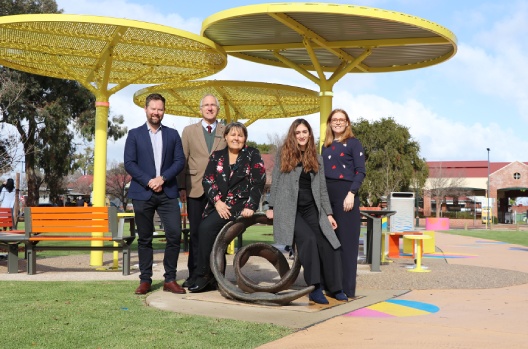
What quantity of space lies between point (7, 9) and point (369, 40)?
29687 millimetres

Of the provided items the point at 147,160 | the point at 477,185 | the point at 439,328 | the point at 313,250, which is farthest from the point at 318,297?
the point at 477,185

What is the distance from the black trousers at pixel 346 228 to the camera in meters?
7.01

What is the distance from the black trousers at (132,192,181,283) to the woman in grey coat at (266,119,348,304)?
1142 millimetres

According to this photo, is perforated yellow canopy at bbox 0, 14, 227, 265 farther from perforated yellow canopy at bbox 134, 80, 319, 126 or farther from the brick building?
the brick building

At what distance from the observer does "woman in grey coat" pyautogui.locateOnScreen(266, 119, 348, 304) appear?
21.4 feet

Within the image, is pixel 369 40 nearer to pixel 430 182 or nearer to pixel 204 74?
pixel 204 74

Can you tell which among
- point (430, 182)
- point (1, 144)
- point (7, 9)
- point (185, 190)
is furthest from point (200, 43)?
point (430, 182)

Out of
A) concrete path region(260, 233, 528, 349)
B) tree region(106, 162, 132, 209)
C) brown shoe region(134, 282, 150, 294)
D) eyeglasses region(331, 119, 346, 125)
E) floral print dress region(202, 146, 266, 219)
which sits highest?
tree region(106, 162, 132, 209)

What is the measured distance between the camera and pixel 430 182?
6669 cm

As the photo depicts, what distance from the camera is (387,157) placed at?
154ft

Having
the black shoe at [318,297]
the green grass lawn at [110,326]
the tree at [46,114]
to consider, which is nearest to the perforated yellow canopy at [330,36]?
the black shoe at [318,297]

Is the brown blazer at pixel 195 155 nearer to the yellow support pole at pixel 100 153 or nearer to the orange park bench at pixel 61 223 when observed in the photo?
the orange park bench at pixel 61 223

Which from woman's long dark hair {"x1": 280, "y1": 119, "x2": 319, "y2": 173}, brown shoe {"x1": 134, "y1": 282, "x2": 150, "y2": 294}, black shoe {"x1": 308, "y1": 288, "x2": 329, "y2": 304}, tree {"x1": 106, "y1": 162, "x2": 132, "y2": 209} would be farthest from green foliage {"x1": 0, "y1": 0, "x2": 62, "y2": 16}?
black shoe {"x1": 308, "y1": 288, "x2": 329, "y2": 304}

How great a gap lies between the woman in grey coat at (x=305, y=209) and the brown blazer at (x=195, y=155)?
97 cm
